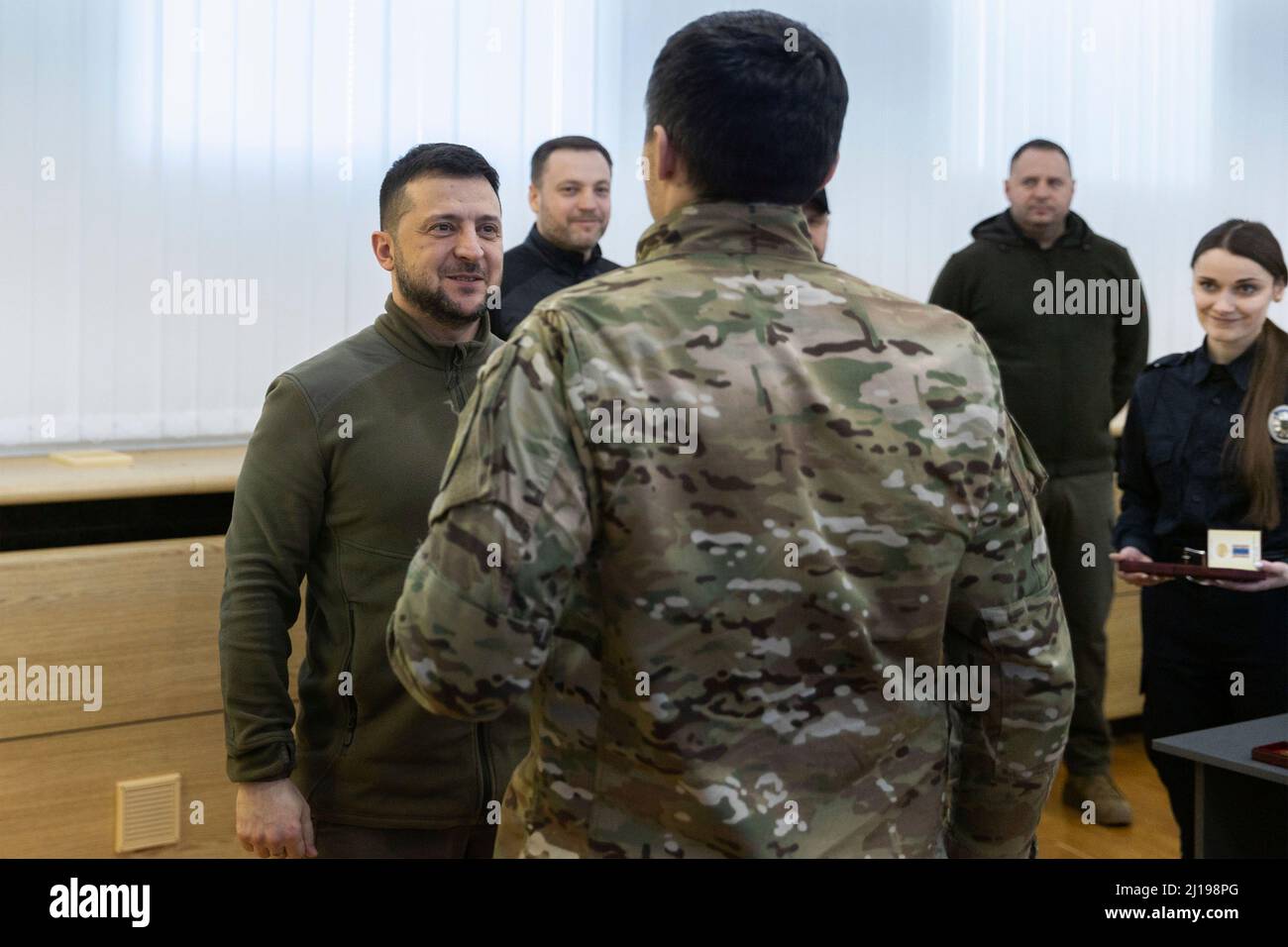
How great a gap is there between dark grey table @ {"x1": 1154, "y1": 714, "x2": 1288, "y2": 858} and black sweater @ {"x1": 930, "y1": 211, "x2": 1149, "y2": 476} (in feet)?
5.08

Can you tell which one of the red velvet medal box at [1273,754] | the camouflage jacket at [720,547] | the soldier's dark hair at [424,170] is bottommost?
the red velvet medal box at [1273,754]

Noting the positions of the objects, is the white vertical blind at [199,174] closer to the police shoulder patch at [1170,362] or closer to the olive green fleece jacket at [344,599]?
the olive green fleece jacket at [344,599]

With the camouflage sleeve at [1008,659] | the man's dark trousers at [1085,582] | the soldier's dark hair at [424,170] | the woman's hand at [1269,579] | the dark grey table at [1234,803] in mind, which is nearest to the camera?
the camouflage sleeve at [1008,659]

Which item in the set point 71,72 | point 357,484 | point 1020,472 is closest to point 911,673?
point 1020,472

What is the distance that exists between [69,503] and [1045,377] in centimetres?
255

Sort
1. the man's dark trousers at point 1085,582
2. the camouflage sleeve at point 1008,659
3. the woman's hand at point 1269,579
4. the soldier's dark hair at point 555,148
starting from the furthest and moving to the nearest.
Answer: the man's dark trousers at point 1085,582 < the soldier's dark hair at point 555,148 < the woman's hand at point 1269,579 < the camouflage sleeve at point 1008,659

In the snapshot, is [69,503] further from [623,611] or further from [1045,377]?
[1045,377]

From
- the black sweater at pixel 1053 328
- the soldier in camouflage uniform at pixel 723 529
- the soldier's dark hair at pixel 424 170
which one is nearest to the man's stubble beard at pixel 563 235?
the black sweater at pixel 1053 328

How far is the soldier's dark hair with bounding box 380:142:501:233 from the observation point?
197cm

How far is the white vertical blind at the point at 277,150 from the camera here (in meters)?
2.95

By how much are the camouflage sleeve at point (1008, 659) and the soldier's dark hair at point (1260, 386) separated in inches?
59.1

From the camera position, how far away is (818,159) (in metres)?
1.23

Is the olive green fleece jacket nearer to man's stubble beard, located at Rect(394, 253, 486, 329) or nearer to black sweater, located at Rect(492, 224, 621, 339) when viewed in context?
man's stubble beard, located at Rect(394, 253, 486, 329)

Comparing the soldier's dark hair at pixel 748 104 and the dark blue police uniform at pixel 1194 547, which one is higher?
the soldier's dark hair at pixel 748 104
